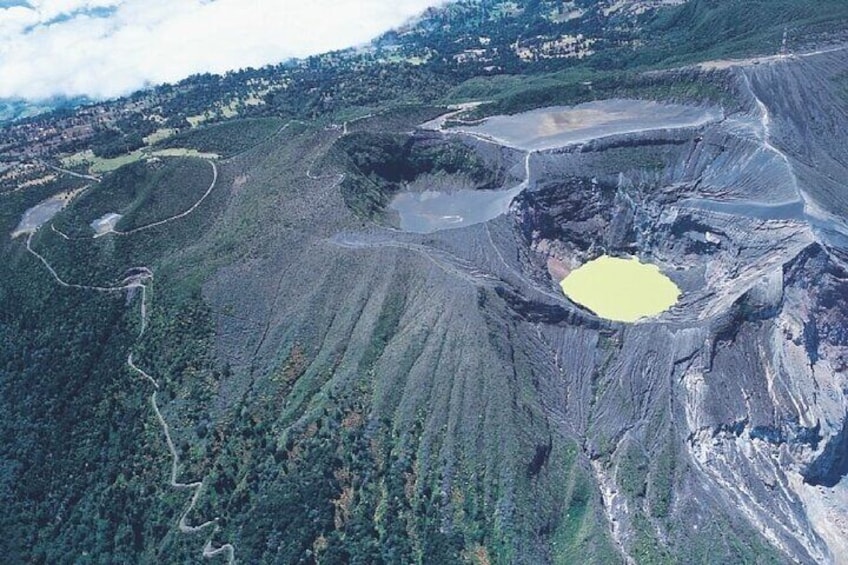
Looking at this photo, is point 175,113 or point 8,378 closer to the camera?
point 8,378

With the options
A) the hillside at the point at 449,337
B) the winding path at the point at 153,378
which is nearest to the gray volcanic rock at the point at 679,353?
the hillside at the point at 449,337

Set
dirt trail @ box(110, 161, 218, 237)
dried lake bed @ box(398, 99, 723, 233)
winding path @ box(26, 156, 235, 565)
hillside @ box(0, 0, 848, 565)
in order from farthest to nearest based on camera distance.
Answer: dried lake bed @ box(398, 99, 723, 233) < dirt trail @ box(110, 161, 218, 237) < hillside @ box(0, 0, 848, 565) < winding path @ box(26, 156, 235, 565)

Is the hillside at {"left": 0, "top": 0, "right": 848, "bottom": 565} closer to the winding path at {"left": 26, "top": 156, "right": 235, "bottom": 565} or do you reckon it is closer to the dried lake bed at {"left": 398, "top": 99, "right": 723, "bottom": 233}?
the winding path at {"left": 26, "top": 156, "right": 235, "bottom": 565}

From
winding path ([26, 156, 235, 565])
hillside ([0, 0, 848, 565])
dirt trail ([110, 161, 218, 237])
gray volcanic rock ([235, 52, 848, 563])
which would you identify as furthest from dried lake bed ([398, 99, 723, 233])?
winding path ([26, 156, 235, 565])

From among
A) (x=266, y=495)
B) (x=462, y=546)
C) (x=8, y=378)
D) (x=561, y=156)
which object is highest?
(x=561, y=156)

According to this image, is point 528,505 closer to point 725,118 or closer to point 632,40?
point 725,118

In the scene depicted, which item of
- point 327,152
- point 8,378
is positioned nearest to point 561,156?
point 327,152

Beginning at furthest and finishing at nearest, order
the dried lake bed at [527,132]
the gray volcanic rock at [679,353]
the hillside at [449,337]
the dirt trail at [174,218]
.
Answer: the dried lake bed at [527,132] → the dirt trail at [174,218] → the gray volcanic rock at [679,353] → the hillside at [449,337]

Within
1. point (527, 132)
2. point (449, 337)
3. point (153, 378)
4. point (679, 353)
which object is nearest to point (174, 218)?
point (153, 378)

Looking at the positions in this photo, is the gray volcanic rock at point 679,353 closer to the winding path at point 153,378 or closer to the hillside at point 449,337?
the hillside at point 449,337

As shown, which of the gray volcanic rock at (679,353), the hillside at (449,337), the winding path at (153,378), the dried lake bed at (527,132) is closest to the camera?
the winding path at (153,378)

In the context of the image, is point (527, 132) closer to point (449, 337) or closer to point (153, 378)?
point (449, 337)
